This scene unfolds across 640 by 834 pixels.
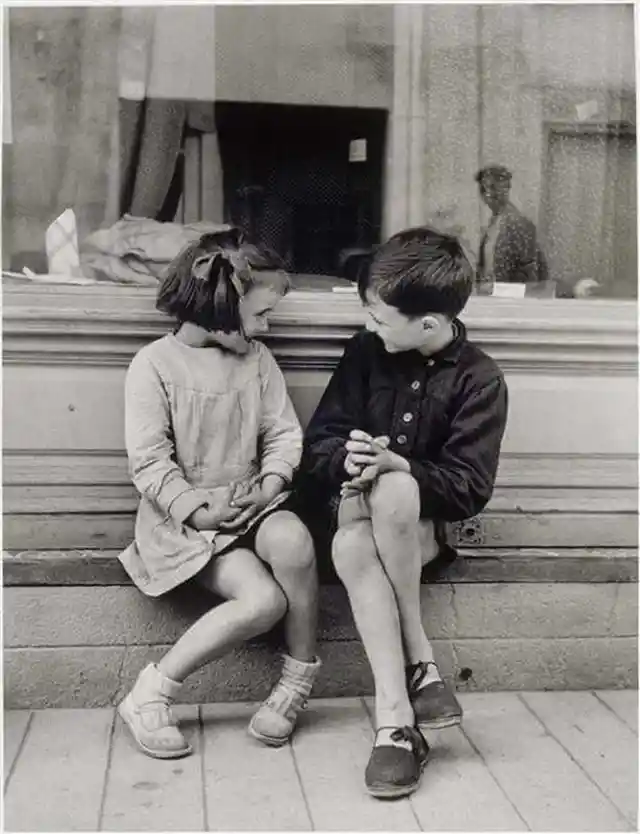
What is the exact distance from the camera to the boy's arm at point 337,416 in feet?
7.74

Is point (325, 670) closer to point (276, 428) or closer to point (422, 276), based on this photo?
point (276, 428)

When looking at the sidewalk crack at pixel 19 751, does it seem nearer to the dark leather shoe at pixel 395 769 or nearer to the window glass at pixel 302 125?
the dark leather shoe at pixel 395 769

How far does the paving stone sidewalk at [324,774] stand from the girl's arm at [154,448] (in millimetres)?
491

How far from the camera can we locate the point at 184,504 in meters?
2.30

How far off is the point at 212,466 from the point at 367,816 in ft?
2.55

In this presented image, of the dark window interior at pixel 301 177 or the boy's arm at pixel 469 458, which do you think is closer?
the boy's arm at pixel 469 458

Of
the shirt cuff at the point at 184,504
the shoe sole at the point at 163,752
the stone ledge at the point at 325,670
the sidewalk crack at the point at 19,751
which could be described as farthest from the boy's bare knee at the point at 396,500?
the sidewalk crack at the point at 19,751

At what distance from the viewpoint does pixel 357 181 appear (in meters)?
2.59

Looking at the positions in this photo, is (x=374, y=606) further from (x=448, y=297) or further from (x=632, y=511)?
(x=632, y=511)

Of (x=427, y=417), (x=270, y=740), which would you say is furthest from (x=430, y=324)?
(x=270, y=740)

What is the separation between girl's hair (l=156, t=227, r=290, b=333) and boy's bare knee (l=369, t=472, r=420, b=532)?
477 millimetres

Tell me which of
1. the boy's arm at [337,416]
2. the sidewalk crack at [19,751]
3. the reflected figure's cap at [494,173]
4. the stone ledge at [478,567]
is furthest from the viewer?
the reflected figure's cap at [494,173]

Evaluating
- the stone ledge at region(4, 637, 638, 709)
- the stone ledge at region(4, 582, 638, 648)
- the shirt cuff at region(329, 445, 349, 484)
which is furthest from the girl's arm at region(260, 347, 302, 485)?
the stone ledge at region(4, 637, 638, 709)

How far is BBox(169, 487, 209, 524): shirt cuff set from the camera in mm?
2301
